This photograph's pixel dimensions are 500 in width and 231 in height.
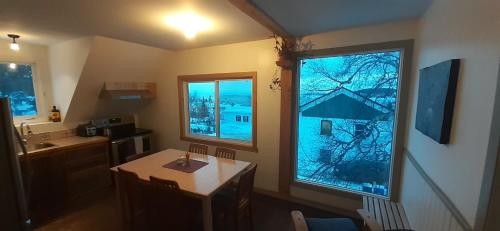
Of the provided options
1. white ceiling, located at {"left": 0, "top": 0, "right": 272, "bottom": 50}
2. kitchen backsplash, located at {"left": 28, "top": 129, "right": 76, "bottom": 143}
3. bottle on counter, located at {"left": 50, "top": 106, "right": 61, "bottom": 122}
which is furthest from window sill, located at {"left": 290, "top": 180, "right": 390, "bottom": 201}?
bottle on counter, located at {"left": 50, "top": 106, "right": 61, "bottom": 122}

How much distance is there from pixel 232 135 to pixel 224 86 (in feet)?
2.70

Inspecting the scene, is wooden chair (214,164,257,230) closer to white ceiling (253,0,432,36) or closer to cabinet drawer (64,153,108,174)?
white ceiling (253,0,432,36)

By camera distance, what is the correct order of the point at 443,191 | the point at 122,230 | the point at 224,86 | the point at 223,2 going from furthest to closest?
the point at 224,86 < the point at 122,230 < the point at 223,2 < the point at 443,191

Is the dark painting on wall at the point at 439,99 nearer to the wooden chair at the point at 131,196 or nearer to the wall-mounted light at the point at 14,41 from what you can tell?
the wooden chair at the point at 131,196

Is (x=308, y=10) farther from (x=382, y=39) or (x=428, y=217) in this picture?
(x=428, y=217)

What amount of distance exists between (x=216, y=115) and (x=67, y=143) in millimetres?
2164

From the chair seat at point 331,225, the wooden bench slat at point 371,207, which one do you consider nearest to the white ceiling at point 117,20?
the chair seat at point 331,225

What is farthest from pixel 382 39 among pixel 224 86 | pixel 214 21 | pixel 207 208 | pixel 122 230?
pixel 122 230

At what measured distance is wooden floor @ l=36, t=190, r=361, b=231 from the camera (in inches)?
92.9

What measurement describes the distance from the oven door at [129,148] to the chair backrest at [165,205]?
1845 millimetres

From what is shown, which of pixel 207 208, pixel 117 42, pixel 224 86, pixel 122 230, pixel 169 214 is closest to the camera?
pixel 207 208

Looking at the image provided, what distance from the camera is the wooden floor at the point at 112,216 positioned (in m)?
2.36

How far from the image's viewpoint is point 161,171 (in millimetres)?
2236

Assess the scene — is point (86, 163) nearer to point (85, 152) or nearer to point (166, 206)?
point (85, 152)
